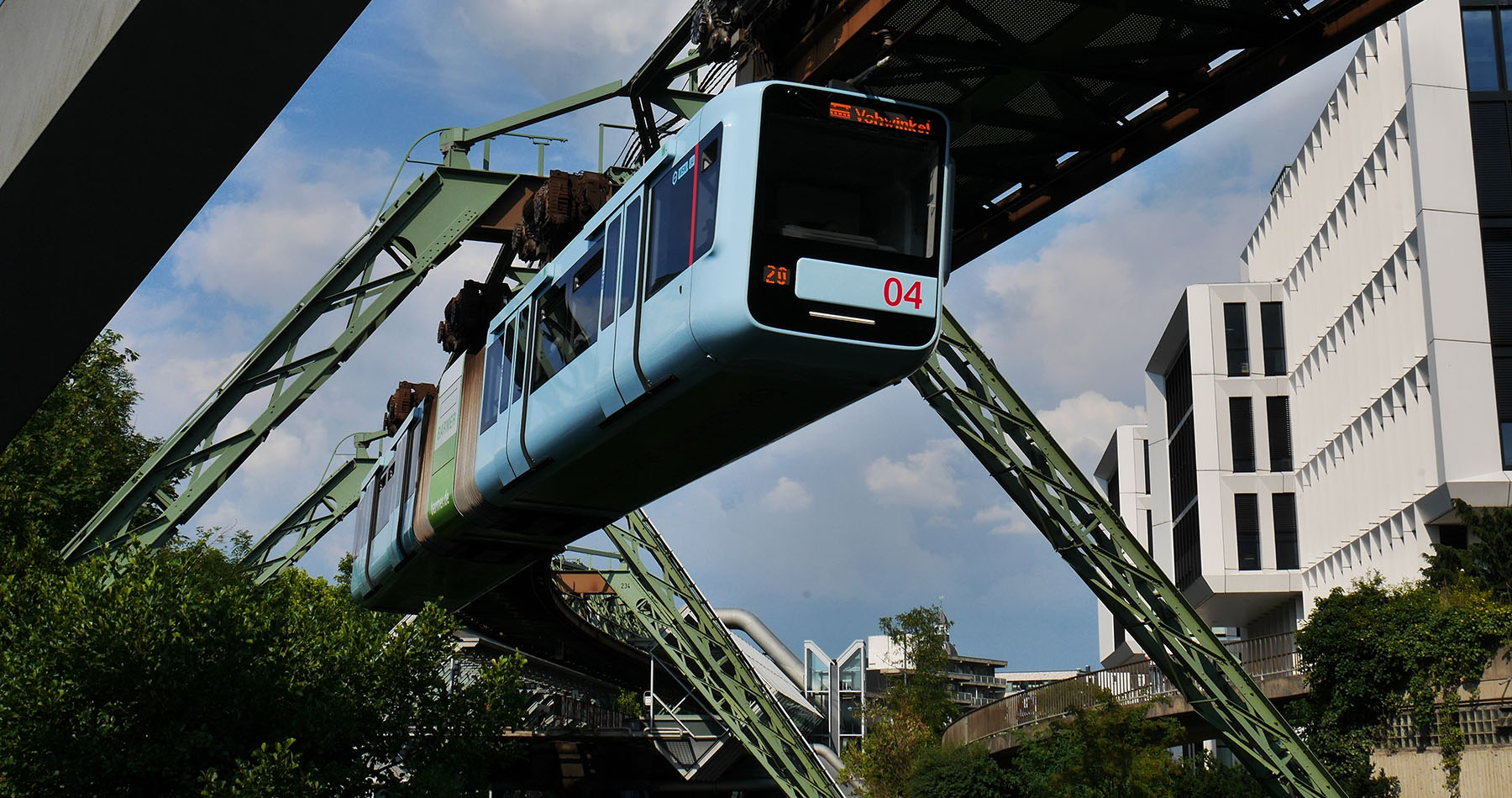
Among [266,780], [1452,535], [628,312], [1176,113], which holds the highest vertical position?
[1452,535]

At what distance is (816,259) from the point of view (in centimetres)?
955

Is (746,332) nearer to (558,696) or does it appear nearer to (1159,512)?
(558,696)

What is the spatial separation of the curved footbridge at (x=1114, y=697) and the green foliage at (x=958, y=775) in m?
0.65

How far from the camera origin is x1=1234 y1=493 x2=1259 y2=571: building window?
52.5 m

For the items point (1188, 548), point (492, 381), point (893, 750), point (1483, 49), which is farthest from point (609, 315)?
point (1188, 548)

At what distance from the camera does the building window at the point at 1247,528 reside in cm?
5250

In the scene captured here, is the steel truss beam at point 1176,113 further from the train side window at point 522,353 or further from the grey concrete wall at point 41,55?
the grey concrete wall at point 41,55

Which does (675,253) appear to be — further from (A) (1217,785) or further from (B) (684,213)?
(A) (1217,785)

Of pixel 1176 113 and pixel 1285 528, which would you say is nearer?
pixel 1176 113

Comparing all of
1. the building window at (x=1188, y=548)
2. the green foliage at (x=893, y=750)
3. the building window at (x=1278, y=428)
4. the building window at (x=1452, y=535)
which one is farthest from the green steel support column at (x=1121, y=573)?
the building window at (x=1278, y=428)

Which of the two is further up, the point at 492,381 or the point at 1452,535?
the point at 1452,535

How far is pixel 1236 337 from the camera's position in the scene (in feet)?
180

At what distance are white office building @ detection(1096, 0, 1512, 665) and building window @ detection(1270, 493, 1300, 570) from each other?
0.24 ft

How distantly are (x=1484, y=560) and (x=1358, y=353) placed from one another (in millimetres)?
14784
